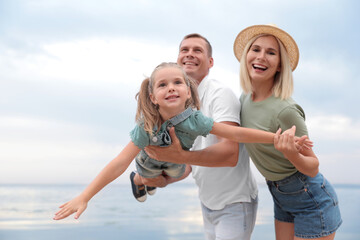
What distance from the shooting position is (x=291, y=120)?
11.2ft

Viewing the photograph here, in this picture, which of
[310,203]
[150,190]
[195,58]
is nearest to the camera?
[310,203]

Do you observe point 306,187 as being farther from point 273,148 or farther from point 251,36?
point 251,36

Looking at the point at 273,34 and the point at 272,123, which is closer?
the point at 272,123

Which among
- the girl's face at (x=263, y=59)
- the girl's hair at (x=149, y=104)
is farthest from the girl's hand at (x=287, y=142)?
the girl's hair at (x=149, y=104)

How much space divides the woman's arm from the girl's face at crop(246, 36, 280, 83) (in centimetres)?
64

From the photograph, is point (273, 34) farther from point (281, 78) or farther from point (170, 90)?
point (170, 90)

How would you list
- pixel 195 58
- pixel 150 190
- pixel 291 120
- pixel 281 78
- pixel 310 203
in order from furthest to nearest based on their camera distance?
pixel 150 190
pixel 195 58
pixel 281 78
pixel 310 203
pixel 291 120

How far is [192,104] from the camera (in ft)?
11.1

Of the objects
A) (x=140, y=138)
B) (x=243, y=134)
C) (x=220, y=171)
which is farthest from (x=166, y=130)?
(x=220, y=171)

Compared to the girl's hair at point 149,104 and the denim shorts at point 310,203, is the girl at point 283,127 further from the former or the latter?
the girl's hair at point 149,104

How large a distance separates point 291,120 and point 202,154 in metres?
0.82

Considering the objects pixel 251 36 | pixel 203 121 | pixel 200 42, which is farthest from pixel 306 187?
pixel 200 42

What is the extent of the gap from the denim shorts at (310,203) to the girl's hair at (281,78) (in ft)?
2.45

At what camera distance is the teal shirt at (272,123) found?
134 inches
